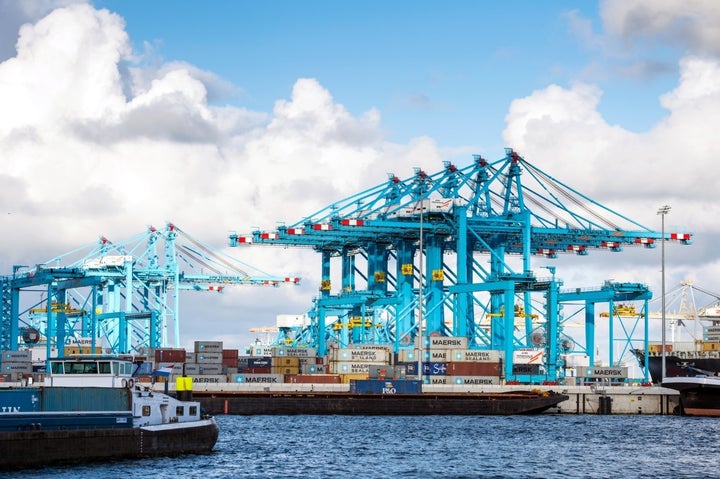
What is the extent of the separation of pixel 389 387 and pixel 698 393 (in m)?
25.3

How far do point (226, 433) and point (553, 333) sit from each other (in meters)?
50.6

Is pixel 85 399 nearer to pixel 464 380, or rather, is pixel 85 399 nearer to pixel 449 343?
pixel 464 380

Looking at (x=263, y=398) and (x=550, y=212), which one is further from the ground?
(x=550, y=212)

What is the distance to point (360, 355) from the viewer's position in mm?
104750

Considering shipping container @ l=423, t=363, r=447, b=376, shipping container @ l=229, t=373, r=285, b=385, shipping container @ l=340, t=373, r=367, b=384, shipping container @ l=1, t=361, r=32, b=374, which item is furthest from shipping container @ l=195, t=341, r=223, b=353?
shipping container @ l=423, t=363, r=447, b=376

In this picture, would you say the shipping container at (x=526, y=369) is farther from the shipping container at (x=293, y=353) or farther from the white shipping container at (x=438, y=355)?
the shipping container at (x=293, y=353)

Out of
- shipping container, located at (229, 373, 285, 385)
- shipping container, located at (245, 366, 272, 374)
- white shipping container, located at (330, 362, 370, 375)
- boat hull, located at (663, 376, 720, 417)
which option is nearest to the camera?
boat hull, located at (663, 376, 720, 417)

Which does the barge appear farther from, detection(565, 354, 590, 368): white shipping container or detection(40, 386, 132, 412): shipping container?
detection(565, 354, 590, 368): white shipping container

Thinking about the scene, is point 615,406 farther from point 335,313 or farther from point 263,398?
point 335,313

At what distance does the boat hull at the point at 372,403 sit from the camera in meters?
88.3

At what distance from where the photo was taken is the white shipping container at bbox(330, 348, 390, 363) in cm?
10394

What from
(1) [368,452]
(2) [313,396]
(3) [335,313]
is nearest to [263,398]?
(2) [313,396]

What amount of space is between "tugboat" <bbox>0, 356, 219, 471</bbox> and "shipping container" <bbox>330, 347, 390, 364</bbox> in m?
48.1

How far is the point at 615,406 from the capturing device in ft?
319
